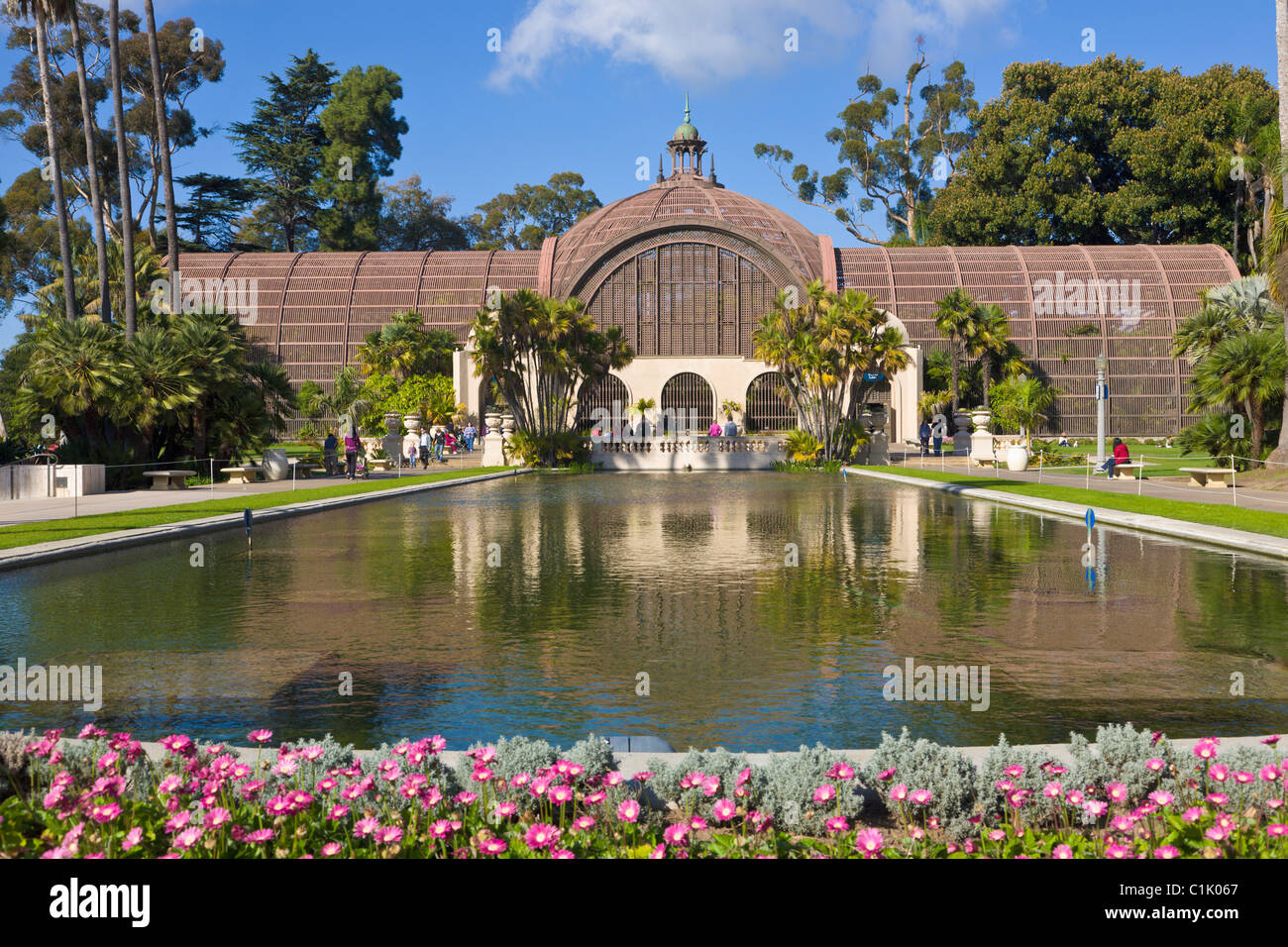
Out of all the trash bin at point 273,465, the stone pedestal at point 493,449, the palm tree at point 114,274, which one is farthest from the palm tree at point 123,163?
the palm tree at point 114,274

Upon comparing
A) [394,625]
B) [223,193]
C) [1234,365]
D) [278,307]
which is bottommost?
[394,625]

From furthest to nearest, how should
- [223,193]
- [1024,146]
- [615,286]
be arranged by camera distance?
[223,193], [1024,146], [615,286]

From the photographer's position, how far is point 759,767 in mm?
5422

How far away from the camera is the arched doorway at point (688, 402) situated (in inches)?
2586

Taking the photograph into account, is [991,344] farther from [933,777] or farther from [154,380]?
[933,777]

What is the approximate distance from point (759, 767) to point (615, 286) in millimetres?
62099

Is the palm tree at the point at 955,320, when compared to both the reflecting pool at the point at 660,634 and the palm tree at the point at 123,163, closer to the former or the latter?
the palm tree at the point at 123,163

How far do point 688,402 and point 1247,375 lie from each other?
37.9m

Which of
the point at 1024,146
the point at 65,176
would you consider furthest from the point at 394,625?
the point at 65,176

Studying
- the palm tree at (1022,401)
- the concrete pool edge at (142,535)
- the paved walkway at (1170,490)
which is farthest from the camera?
the palm tree at (1022,401)

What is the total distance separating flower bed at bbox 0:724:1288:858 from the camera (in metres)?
4.59

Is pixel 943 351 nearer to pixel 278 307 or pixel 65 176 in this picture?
pixel 278 307

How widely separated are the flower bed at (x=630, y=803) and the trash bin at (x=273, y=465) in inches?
1330

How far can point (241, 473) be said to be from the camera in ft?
118
